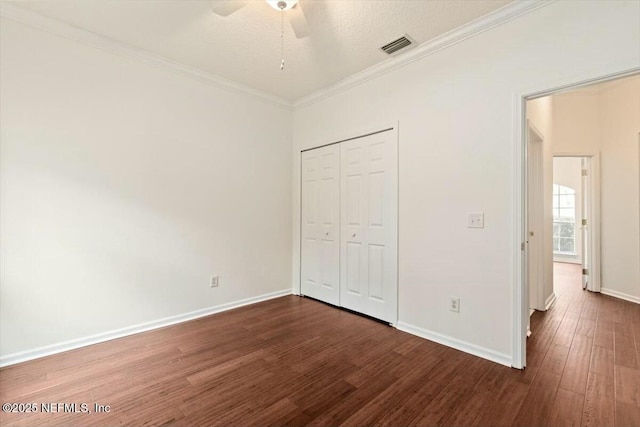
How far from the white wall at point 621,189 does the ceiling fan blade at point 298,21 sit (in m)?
4.68

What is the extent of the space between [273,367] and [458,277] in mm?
1743

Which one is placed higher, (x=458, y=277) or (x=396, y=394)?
(x=458, y=277)

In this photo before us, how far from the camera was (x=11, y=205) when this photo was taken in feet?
7.33

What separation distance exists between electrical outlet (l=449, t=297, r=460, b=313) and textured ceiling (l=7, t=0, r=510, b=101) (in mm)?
2378

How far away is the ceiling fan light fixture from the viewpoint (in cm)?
204

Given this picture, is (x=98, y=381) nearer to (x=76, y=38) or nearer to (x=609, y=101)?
(x=76, y=38)

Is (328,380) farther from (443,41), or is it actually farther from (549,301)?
(549,301)

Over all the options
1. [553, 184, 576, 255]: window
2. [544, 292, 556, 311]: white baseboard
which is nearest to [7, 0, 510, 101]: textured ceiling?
[544, 292, 556, 311]: white baseboard

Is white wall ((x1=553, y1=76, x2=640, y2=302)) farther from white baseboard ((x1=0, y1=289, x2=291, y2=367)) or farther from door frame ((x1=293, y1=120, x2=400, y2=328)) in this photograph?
white baseboard ((x1=0, y1=289, x2=291, y2=367))

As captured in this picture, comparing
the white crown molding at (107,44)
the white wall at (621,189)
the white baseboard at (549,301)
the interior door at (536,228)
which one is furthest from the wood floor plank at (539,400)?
the white crown molding at (107,44)

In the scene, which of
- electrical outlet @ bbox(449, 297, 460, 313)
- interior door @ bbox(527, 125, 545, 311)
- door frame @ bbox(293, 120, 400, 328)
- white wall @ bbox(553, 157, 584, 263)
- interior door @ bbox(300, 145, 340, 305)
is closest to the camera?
electrical outlet @ bbox(449, 297, 460, 313)

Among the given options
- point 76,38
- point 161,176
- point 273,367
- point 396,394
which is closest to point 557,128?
point 396,394

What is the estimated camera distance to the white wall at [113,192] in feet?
7.46

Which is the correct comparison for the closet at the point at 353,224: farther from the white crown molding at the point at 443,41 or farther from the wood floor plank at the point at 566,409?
the wood floor plank at the point at 566,409
